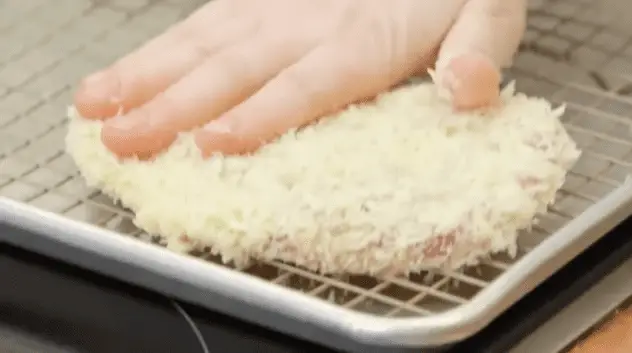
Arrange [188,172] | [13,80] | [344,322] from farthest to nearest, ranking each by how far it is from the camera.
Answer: [13,80] → [188,172] → [344,322]

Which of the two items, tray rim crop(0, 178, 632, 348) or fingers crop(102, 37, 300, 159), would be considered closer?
tray rim crop(0, 178, 632, 348)

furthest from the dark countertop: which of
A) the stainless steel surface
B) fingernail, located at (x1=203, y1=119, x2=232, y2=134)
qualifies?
fingernail, located at (x1=203, y1=119, x2=232, y2=134)

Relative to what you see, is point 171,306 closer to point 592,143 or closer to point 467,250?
point 467,250

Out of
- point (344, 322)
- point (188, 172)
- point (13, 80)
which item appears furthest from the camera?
point (13, 80)

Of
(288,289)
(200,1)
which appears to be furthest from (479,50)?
(200,1)

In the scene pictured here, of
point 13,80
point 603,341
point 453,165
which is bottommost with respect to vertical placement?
point 603,341

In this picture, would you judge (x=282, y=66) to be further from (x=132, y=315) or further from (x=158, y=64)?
(x=132, y=315)

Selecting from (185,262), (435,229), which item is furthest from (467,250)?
(185,262)

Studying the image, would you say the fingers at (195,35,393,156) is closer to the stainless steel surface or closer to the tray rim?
the tray rim
